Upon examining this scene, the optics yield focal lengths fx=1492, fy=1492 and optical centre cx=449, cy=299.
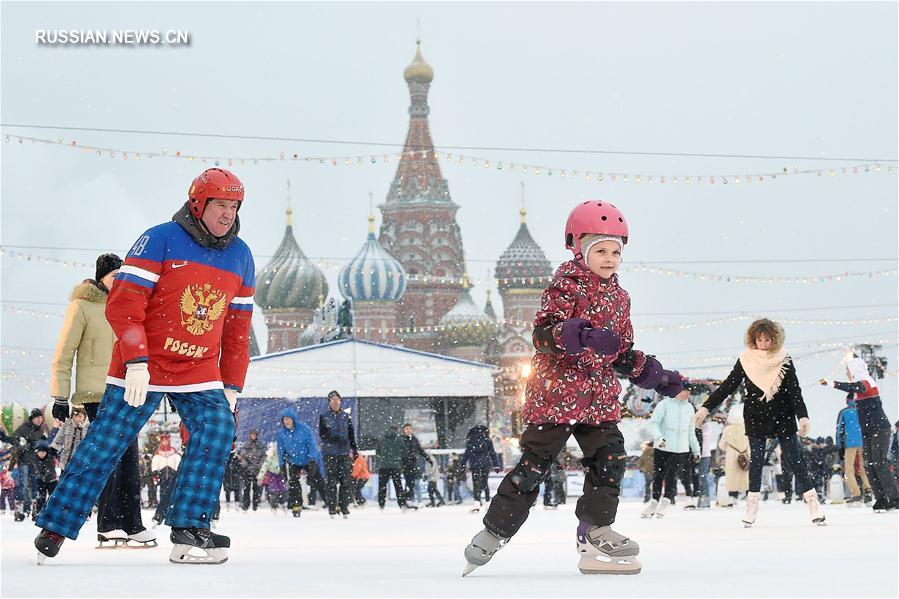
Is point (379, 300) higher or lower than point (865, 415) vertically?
higher

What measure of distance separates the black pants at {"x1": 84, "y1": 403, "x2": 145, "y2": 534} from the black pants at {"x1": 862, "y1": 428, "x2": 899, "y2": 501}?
791 cm

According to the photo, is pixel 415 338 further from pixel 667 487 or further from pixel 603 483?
pixel 603 483

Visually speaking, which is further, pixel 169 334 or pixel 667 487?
pixel 667 487

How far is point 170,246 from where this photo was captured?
636 cm

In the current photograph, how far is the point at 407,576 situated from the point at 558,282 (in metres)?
1.29

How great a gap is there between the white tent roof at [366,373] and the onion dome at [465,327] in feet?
193

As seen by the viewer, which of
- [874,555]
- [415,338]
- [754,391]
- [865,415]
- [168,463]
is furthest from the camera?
[415,338]

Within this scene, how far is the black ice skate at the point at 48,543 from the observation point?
20.5ft

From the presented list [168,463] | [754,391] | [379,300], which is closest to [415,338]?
[379,300]

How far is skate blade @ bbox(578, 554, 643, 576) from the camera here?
5754 mm

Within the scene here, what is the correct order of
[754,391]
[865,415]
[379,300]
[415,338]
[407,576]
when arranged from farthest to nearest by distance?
1. [415,338]
2. [379,300]
3. [865,415]
4. [754,391]
5. [407,576]

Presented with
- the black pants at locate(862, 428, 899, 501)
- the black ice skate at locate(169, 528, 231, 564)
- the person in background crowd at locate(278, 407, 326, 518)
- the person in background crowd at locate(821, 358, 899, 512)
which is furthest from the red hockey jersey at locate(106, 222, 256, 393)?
the person in background crowd at locate(278, 407, 326, 518)

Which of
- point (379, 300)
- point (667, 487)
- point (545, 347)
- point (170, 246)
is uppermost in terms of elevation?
point (379, 300)

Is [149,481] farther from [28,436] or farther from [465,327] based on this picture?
[465,327]
